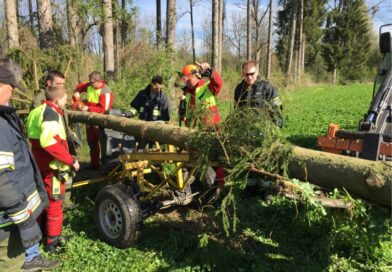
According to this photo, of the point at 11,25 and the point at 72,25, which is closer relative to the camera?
the point at 11,25

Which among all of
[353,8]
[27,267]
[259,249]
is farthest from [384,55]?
[353,8]

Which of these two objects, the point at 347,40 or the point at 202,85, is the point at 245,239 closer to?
the point at 202,85

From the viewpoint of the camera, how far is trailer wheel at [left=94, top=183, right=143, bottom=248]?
436 centimetres

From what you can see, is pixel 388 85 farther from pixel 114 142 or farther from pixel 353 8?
pixel 353 8

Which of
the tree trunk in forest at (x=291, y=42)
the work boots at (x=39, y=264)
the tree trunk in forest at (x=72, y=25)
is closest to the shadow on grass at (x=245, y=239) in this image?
the work boots at (x=39, y=264)

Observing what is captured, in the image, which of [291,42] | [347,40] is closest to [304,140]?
[291,42]

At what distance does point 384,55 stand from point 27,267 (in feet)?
21.8

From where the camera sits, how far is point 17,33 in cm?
1165

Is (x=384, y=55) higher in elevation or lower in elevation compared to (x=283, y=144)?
higher

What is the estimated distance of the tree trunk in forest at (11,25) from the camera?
11.2m

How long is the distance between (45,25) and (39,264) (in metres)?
9.10

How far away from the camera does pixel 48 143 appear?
4258 mm

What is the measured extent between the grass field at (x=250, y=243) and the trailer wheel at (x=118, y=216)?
0.13 m

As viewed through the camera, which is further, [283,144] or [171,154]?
[171,154]
